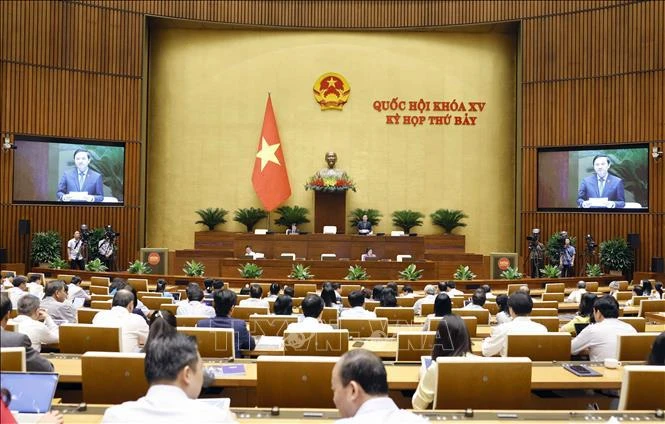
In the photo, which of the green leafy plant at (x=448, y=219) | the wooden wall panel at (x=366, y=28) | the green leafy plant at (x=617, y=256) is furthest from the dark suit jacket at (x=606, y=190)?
the green leafy plant at (x=448, y=219)

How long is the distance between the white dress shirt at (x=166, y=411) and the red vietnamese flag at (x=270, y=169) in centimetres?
1406

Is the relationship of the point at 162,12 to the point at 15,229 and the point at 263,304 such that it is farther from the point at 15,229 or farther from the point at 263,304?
the point at 263,304

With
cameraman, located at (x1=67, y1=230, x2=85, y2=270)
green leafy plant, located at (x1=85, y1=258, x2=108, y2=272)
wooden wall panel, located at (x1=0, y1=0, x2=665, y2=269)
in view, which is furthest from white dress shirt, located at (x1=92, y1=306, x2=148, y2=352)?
wooden wall panel, located at (x1=0, y1=0, x2=665, y2=269)

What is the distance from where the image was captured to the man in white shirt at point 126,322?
462 centimetres

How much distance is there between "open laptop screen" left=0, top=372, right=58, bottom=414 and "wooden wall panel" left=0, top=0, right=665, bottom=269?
13.5 metres

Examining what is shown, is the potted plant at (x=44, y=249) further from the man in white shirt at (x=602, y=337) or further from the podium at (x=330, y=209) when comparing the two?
the man in white shirt at (x=602, y=337)

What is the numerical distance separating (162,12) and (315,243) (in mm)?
7004

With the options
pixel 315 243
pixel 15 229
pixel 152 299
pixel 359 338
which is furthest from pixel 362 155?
pixel 359 338

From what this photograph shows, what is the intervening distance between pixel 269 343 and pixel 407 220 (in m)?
11.5

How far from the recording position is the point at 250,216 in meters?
16.0

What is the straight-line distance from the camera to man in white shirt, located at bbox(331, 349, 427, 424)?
212cm

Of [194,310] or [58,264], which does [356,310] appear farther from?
[58,264]

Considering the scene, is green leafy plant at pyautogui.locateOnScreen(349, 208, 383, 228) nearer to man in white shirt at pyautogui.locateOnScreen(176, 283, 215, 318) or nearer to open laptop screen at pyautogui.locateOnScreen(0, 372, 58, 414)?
man in white shirt at pyautogui.locateOnScreen(176, 283, 215, 318)

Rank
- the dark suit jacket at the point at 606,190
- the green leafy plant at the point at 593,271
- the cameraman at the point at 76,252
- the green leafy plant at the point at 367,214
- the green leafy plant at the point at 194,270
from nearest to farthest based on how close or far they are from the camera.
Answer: the green leafy plant at the point at 194,270, the green leafy plant at the point at 593,271, the cameraman at the point at 76,252, the dark suit jacket at the point at 606,190, the green leafy plant at the point at 367,214
